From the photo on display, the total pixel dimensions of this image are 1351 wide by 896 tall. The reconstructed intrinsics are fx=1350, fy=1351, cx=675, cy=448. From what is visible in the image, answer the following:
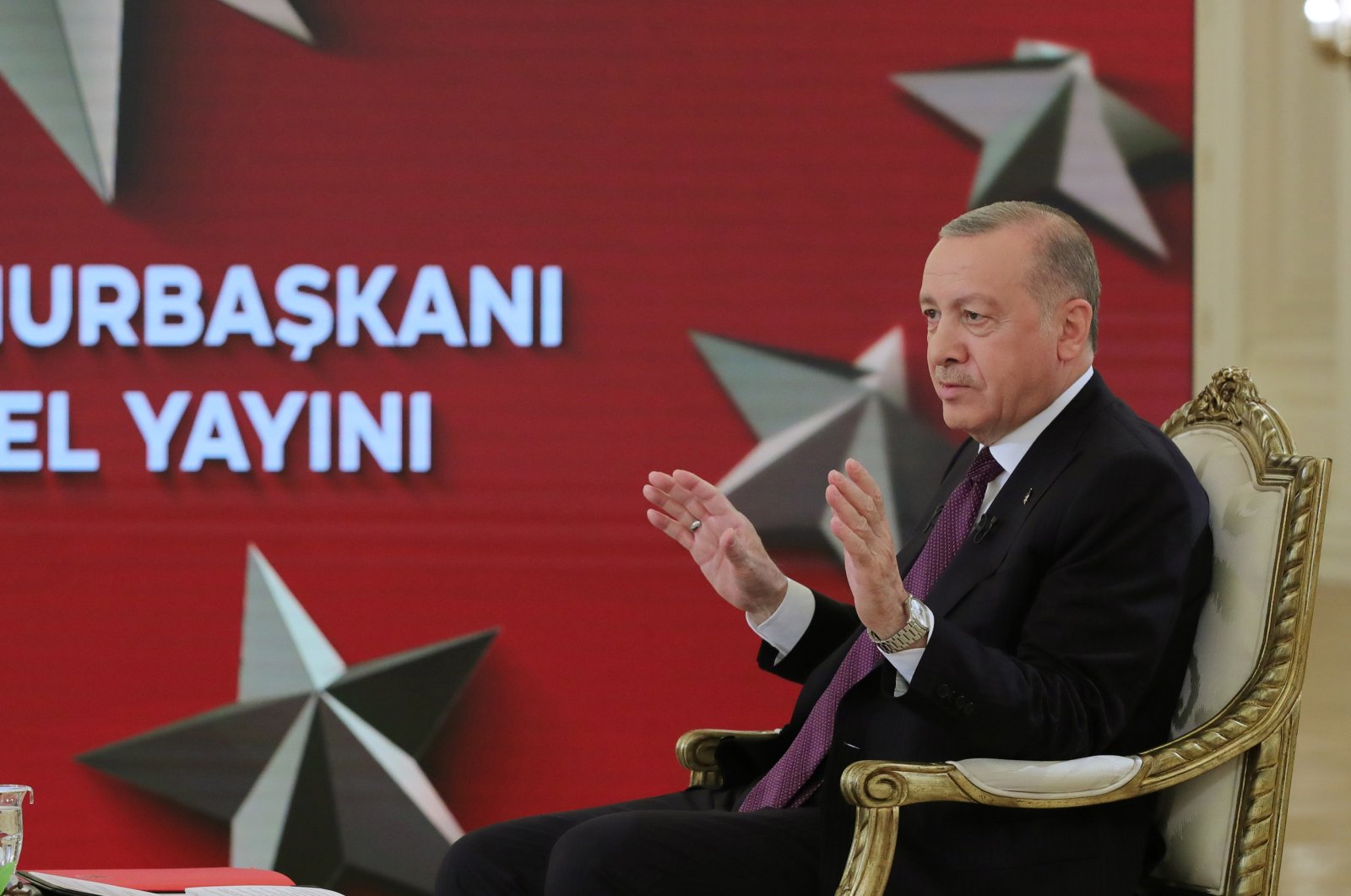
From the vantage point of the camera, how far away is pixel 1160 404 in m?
3.24

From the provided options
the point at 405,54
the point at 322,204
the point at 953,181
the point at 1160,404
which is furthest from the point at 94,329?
the point at 1160,404

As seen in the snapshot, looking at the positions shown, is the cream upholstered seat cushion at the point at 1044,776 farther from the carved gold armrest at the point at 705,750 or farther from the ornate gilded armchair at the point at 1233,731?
the carved gold armrest at the point at 705,750

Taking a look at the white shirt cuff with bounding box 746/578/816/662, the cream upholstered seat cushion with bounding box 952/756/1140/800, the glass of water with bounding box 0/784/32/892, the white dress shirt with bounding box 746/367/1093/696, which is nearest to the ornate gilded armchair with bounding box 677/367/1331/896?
the cream upholstered seat cushion with bounding box 952/756/1140/800

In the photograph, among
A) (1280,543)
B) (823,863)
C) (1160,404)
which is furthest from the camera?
(1160,404)

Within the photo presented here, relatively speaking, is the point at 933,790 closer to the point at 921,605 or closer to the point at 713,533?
the point at 921,605

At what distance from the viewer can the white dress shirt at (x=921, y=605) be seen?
1581 mm

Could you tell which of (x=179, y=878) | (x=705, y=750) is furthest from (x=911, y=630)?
(x=179, y=878)

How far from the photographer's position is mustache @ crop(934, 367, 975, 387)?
6.13 ft

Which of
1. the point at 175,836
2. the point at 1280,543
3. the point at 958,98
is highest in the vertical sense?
the point at 958,98

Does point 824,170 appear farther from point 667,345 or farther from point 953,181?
point 667,345

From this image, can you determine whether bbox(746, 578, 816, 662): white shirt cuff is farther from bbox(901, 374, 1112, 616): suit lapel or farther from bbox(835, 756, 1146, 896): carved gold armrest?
bbox(835, 756, 1146, 896): carved gold armrest

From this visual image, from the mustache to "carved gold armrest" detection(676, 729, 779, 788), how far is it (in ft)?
2.07

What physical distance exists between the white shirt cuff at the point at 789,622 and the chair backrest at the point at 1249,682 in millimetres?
548

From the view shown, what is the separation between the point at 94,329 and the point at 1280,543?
2.68m
